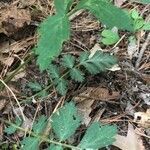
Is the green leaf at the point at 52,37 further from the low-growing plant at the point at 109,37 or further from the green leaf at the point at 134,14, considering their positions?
the green leaf at the point at 134,14

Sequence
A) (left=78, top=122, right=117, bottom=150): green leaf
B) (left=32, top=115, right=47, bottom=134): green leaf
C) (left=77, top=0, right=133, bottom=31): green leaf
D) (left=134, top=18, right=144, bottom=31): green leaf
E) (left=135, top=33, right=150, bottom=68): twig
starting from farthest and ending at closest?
(left=134, top=18, right=144, bottom=31): green leaf, (left=135, top=33, right=150, bottom=68): twig, (left=32, top=115, right=47, bottom=134): green leaf, (left=78, top=122, right=117, bottom=150): green leaf, (left=77, top=0, right=133, bottom=31): green leaf

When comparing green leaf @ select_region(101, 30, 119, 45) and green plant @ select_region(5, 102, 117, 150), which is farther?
green leaf @ select_region(101, 30, 119, 45)

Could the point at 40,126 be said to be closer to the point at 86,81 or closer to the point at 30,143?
the point at 30,143

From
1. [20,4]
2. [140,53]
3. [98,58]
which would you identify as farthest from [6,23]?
[140,53]

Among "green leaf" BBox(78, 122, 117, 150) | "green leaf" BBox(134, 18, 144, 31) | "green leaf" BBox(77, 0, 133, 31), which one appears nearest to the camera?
"green leaf" BBox(77, 0, 133, 31)

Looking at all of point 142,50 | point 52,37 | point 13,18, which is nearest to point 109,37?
point 142,50

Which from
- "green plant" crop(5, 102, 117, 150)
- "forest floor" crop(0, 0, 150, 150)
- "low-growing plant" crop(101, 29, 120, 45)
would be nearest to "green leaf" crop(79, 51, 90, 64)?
"forest floor" crop(0, 0, 150, 150)

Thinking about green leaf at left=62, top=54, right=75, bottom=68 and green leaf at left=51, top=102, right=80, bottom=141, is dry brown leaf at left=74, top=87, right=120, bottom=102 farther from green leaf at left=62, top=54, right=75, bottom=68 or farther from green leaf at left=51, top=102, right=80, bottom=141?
green leaf at left=51, top=102, right=80, bottom=141
